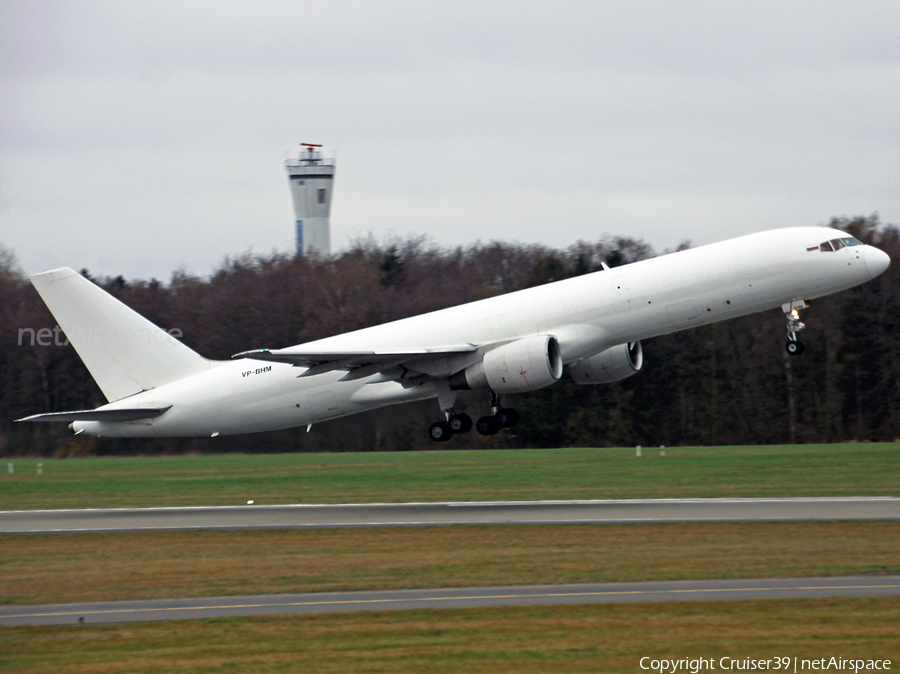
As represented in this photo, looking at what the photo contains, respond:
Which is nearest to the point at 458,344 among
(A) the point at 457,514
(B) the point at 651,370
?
(A) the point at 457,514

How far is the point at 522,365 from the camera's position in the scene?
104 feet

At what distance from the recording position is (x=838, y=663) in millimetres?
15102

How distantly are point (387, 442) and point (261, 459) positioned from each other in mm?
6624

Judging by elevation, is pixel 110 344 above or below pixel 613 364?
above

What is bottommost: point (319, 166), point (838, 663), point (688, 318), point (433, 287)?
point (838, 663)

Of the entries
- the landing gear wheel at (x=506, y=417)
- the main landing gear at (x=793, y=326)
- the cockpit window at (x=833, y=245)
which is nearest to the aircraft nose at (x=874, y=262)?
the cockpit window at (x=833, y=245)

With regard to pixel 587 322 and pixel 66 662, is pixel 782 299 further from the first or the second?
pixel 66 662

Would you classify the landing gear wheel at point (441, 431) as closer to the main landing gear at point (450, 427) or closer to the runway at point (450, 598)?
the main landing gear at point (450, 427)

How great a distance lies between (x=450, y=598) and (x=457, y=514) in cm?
1228

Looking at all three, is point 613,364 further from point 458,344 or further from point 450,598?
point 450,598

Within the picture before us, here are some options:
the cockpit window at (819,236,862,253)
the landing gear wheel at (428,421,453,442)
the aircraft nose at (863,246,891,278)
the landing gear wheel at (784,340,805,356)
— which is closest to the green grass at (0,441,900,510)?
the landing gear wheel at (428,421,453,442)

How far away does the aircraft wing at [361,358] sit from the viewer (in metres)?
31.7

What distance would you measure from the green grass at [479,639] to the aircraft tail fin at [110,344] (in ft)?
61.2

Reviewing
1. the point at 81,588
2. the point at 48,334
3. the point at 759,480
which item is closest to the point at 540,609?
the point at 81,588
